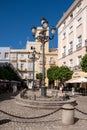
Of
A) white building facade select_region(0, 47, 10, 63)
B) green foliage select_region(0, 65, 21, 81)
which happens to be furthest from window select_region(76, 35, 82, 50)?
white building facade select_region(0, 47, 10, 63)

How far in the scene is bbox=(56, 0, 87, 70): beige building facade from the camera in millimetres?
35906

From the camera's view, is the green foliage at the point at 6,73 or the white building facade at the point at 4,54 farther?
the white building facade at the point at 4,54

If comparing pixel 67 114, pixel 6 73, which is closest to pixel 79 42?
pixel 6 73

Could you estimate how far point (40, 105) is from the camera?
13.9 meters

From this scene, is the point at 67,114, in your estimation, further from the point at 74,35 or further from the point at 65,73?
the point at 74,35

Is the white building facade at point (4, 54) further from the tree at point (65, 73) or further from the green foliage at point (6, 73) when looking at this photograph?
the tree at point (65, 73)

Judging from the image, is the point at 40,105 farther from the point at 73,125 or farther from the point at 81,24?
the point at 81,24

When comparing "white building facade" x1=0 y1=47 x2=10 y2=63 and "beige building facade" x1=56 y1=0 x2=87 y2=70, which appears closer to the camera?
"beige building facade" x1=56 y1=0 x2=87 y2=70

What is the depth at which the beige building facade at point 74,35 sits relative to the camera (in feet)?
118

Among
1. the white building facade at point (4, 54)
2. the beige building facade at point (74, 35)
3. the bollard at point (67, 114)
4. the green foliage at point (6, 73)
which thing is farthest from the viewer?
the white building facade at point (4, 54)

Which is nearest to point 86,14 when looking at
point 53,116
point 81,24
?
point 81,24

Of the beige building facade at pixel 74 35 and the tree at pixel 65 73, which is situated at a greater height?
the beige building facade at pixel 74 35

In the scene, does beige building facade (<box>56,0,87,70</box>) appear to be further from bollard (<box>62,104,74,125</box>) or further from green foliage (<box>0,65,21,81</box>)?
bollard (<box>62,104,74,125</box>)

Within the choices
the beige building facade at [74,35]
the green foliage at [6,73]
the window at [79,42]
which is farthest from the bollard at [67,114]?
the window at [79,42]
